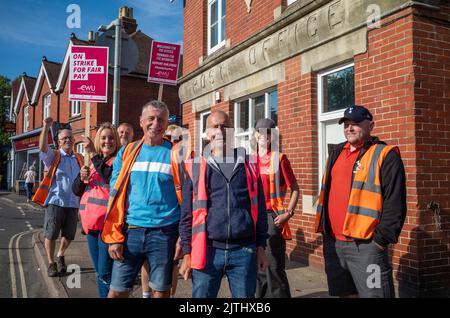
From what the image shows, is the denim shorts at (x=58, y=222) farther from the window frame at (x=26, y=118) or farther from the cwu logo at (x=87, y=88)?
the window frame at (x=26, y=118)

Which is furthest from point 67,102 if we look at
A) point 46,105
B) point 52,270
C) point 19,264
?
point 52,270

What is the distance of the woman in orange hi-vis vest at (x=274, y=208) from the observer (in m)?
4.01

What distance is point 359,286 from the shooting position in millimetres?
3074

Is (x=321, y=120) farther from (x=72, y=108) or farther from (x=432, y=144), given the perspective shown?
(x=72, y=108)

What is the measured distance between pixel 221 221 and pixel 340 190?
1115mm

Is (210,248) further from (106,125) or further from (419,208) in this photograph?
(419,208)

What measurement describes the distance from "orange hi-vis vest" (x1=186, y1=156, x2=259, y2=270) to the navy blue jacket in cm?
3

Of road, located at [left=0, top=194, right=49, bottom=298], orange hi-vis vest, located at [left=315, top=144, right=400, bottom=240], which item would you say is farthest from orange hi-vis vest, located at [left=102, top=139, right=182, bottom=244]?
road, located at [left=0, top=194, right=49, bottom=298]

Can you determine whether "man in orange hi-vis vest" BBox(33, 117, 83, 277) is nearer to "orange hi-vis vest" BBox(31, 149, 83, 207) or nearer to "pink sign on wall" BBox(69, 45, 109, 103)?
"orange hi-vis vest" BBox(31, 149, 83, 207)

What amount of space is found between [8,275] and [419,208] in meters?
5.94

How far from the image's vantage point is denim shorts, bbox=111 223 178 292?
3.12 meters

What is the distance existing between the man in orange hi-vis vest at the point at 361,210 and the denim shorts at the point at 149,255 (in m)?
1.33

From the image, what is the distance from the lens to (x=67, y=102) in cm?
2403
